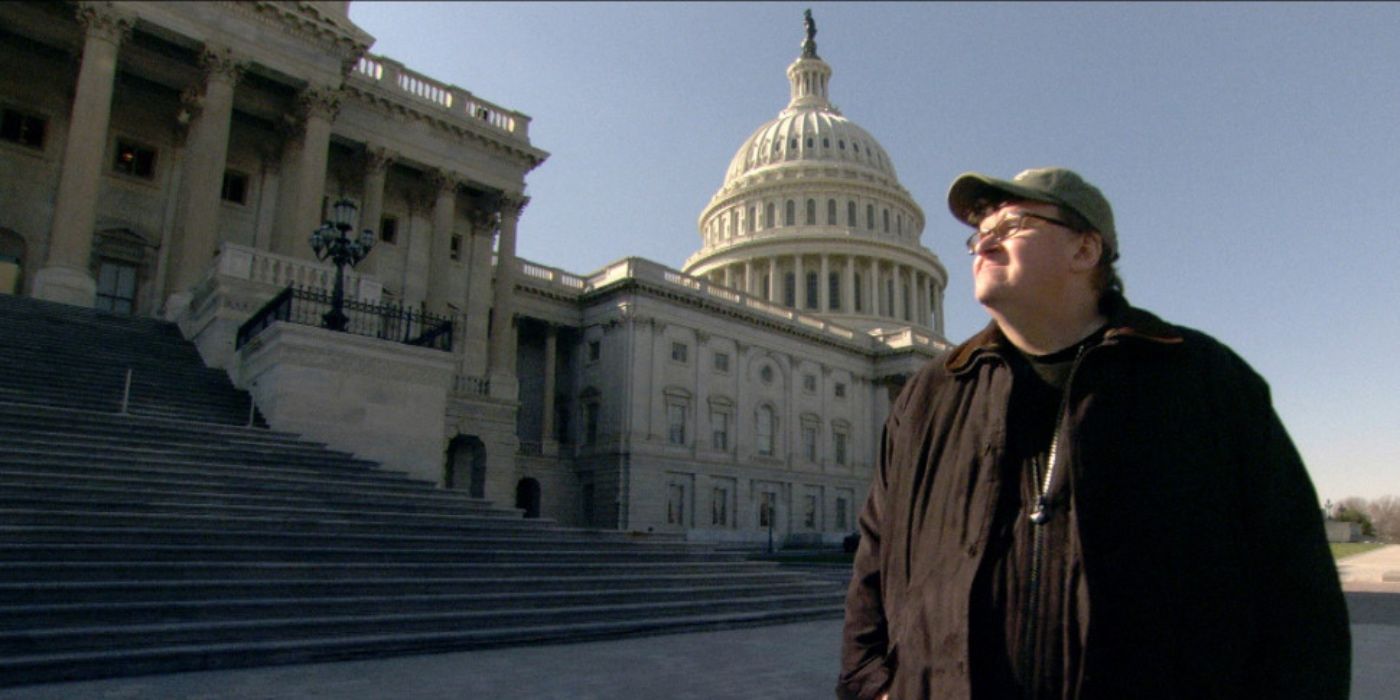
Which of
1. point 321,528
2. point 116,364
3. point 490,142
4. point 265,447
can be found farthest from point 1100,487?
point 490,142

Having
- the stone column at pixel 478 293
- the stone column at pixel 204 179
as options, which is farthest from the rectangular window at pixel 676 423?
the stone column at pixel 204 179

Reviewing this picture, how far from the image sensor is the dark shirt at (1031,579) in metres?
2.21

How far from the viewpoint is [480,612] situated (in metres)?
11.8

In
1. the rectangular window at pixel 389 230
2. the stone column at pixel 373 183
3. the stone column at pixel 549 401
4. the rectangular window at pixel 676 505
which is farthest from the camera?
the rectangular window at pixel 676 505

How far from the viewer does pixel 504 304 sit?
126 feet

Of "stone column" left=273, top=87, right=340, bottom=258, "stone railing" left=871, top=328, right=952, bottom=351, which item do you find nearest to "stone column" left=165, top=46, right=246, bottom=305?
"stone column" left=273, top=87, right=340, bottom=258

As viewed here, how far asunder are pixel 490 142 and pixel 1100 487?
119ft

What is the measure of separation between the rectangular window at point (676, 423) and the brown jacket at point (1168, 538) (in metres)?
47.9

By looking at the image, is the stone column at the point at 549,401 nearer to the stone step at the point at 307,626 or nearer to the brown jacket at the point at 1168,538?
the stone step at the point at 307,626

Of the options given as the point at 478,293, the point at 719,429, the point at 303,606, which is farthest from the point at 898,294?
the point at 303,606

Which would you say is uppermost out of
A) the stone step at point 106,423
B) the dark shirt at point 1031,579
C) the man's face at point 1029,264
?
the stone step at point 106,423

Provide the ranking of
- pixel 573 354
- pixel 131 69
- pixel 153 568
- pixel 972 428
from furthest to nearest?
pixel 573 354 → pixel 131 69 → pixel 153 568 → pixel 972 428

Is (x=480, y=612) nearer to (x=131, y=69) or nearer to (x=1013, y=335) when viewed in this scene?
(x=1013, y=335)

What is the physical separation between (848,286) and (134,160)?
58.4 meters
